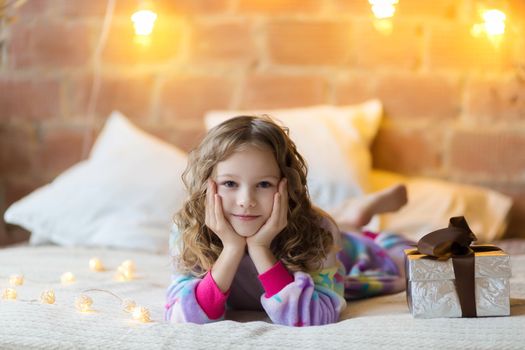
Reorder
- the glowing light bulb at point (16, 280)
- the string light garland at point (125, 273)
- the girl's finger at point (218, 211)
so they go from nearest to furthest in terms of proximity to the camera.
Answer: the girl's finger at point (218, 211)
the glowing light bulb at point (16, 280)
the string light garland at point (125, 273)

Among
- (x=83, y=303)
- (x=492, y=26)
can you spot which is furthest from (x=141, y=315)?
(x=492, y=26)

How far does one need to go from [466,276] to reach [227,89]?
1.79 metres

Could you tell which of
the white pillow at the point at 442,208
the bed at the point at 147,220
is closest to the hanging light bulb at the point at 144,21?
the bed at the point at 147,220

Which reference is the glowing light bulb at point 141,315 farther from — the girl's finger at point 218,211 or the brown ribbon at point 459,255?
the brown ribbon at point 459,255

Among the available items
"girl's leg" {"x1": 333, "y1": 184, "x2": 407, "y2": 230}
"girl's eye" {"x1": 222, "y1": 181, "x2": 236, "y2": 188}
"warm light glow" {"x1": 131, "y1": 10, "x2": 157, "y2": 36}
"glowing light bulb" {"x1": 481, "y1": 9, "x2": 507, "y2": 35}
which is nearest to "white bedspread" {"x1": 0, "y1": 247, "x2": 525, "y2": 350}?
"girl's eye" {"x1": 222, "y1": 181, "x2": 236, "y2": 188}

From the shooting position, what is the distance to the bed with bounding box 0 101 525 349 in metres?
1.45

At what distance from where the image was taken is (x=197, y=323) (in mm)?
1525

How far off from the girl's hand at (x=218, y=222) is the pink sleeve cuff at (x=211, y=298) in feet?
0.25

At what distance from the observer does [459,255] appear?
1.46m

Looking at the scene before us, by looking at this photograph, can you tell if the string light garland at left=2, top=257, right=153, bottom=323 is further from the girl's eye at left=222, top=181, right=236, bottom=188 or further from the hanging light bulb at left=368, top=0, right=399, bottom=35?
the hanging light bulb at left=368, top=0, right=399, bottom=35

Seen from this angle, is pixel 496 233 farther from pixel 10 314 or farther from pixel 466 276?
pixel 10 314

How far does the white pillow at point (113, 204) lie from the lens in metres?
2.58

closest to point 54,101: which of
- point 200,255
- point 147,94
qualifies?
point 147,94

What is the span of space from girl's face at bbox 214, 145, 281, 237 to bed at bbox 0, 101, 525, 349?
8.2 inches
